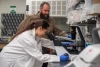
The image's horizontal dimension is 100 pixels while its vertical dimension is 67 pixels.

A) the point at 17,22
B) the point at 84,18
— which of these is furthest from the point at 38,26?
the point at 17,22

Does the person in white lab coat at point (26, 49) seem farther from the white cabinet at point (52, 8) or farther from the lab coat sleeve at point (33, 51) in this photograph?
the white cabinet at point (52, 8)

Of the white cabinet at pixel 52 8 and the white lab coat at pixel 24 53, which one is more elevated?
the white cabinet at pixel 52 8

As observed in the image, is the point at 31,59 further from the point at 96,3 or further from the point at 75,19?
the point at 96,3

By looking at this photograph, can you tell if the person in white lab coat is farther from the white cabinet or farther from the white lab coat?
the white cabinet

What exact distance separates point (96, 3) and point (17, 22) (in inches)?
185

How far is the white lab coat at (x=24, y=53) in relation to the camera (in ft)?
7.74

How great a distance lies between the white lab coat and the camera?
236 cm

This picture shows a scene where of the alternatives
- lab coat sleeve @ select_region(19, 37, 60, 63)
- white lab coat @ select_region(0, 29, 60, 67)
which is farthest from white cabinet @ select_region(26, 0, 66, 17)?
lab coat sleeve @ select_region(19, 37, 60, 63)

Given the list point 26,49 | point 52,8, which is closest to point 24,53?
point 26,49

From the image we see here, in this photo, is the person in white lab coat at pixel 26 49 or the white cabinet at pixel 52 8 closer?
the person in white lab coat at pixel 26 49

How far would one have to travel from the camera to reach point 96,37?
1.22 metres

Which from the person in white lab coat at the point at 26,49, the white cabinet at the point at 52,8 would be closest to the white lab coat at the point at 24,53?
the person in white lab coat at the point at 26,49

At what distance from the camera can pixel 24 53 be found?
8.28 feet

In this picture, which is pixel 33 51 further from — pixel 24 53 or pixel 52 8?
pixel 52 8
